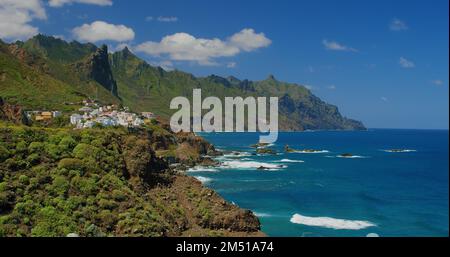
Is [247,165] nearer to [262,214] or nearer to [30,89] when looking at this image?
[262,214]

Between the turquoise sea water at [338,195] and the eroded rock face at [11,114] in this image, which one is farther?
the turquoise sea water at [338,195]

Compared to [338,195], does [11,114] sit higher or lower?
higher

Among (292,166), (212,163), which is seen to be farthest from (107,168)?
(292,166)

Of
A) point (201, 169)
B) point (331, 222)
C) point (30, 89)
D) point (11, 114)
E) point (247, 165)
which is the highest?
point (30, 89)

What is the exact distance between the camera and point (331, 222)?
51906 mm

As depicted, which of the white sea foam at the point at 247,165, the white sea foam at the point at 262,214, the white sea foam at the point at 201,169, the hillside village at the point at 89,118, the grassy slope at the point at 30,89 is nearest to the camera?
the white sea foam at the point at 262,214

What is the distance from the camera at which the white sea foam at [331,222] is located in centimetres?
5019

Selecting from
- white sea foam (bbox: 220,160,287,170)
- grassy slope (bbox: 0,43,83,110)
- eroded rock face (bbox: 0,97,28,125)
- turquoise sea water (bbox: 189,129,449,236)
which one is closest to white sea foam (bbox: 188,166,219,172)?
turquoise sea water (bbox: 189,129,449,236)

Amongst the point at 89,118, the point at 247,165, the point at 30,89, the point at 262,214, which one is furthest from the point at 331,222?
the point at 30,89

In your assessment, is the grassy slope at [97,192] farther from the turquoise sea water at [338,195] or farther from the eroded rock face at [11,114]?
the turquoise sea water at [338,195]

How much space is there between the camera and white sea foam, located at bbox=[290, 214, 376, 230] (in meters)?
50.2

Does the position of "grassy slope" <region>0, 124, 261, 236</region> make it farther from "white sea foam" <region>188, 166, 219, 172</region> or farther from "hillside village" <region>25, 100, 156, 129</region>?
"white sea foam" <region>188, 166, 219, 172</region>

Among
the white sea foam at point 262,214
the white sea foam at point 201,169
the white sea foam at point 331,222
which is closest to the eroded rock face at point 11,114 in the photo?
the white sea foam at point 262,214
